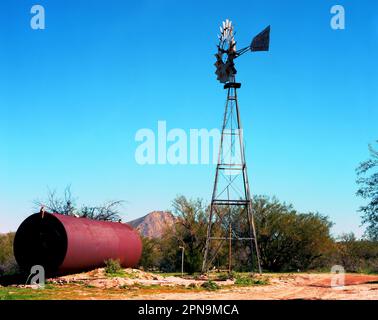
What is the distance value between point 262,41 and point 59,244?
57.0 feet

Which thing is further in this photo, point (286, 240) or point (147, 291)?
point (286, 240)

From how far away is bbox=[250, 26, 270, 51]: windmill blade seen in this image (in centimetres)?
3319

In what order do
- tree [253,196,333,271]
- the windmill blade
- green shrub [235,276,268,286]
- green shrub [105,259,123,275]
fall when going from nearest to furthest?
green shrub [235,276,268,286]
green shrub [105,259,123,275]
the windmill blade
tree [253,196,333,271]

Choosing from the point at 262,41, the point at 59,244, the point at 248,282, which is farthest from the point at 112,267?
the point at 262,41

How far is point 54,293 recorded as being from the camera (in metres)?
20.5

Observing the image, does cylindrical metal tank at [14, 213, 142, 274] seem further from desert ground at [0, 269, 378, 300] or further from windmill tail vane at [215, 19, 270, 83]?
windmill tail vane at [215, 19, 270, 83]

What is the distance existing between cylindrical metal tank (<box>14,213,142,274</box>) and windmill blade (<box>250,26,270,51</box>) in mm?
14877

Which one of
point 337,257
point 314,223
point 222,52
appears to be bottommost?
point 337,257

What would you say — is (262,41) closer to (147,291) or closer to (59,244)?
(59,244)

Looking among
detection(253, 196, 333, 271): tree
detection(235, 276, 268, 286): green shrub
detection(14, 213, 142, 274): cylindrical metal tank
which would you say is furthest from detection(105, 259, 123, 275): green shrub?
detection(253, 196, 333, 271): tree

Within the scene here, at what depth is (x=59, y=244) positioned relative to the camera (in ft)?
85.2
